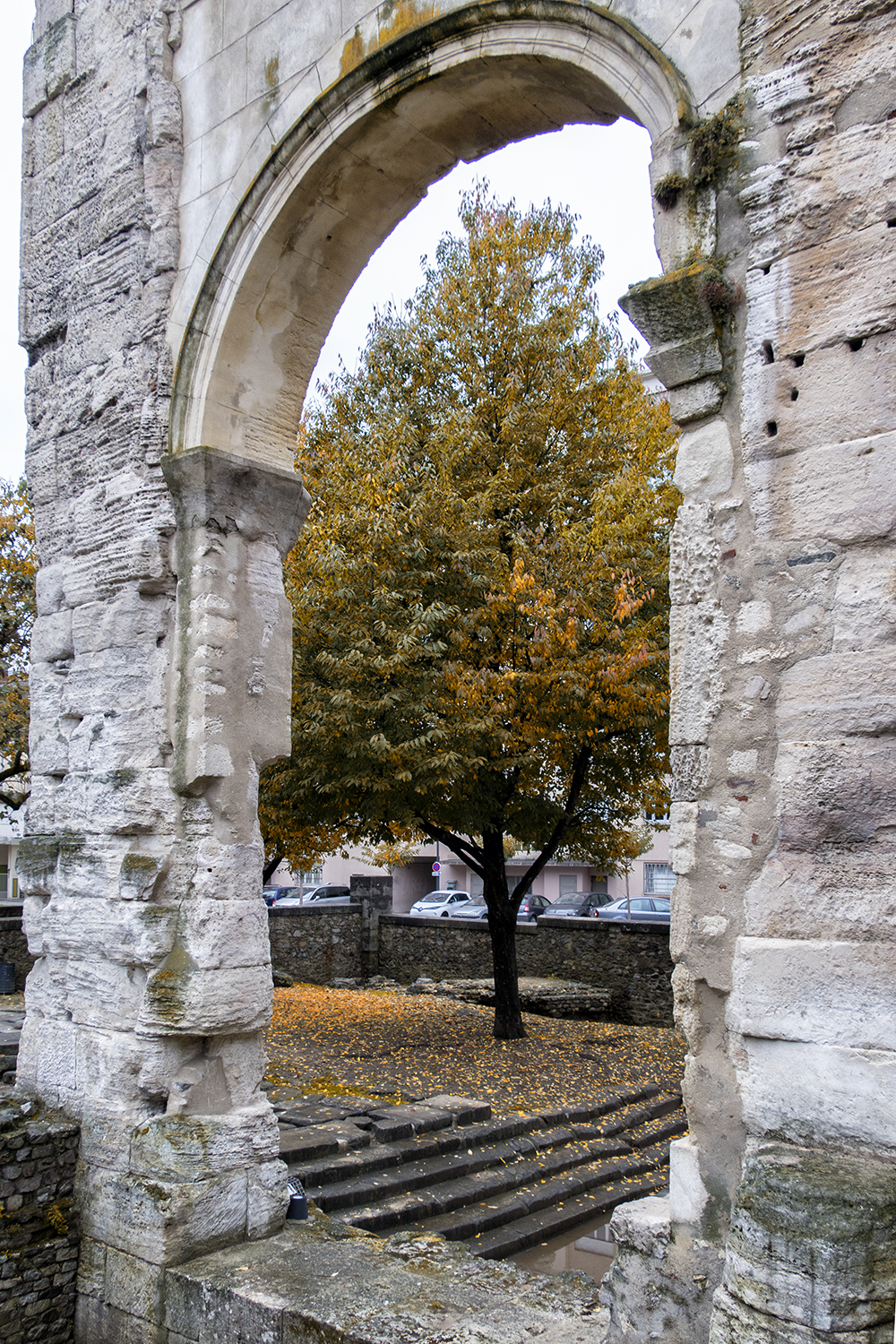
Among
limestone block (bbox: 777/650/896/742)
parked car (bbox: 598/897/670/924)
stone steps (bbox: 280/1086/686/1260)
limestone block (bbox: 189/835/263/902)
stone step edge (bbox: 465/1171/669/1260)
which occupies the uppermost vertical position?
limestone block (bbox: 777/650/896/742)

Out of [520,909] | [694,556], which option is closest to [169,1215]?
[694,556]

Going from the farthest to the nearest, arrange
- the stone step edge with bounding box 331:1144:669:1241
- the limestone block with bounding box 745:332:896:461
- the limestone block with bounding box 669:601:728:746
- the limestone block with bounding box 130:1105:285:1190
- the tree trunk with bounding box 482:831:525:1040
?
the tree trunk with bounding box 482:831:525:1040 → the stone step edge with bounding box 331:1144:669:1241 → the limestone block with bounding box 130:1105:285:1190 → the limestone block with bounding box 669:601:728:746 → the limestone block with bounding box 745:332:896:461

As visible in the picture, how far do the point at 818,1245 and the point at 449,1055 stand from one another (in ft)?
27.7

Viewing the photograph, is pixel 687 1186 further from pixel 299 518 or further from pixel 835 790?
pixel 299 518

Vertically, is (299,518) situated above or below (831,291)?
above

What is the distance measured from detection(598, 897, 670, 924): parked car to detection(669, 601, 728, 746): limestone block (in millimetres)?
20327

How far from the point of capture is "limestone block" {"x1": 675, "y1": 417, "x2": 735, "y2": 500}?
2.70 m

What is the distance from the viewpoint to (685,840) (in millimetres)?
2645

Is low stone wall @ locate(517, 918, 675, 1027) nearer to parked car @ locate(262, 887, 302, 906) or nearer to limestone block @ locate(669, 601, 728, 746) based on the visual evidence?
limestone block @ locate(669, 601, 728, 746)

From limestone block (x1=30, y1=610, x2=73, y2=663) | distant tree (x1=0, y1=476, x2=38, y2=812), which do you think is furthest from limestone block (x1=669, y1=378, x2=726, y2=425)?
distant tree (x1=0, y1=476, x2=38, y2=812)

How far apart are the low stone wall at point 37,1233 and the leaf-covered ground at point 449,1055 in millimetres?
3172

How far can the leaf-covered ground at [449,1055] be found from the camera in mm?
8461

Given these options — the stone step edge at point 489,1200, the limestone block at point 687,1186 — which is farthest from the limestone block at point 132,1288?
the limestone block at point 687,1186

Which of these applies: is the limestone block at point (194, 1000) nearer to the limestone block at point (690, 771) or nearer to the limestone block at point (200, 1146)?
the limestone block at point (200, 1146)
